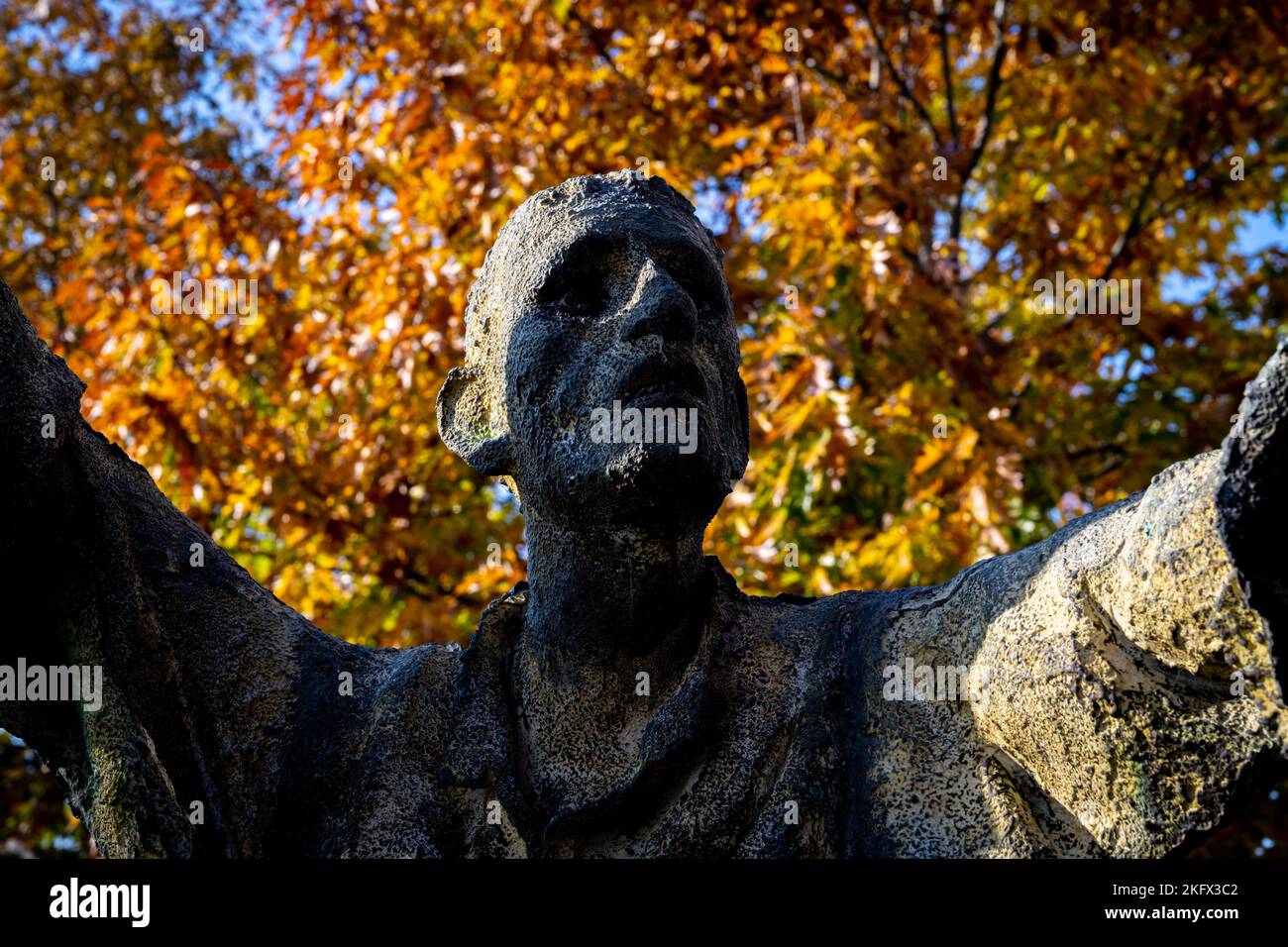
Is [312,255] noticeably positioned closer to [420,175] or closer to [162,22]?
[420,175]

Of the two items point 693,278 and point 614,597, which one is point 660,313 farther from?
point 614,597

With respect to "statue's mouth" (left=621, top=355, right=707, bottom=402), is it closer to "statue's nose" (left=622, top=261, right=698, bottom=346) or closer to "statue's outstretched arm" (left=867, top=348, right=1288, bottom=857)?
"statue's nose" (left=622, top=261, right=698, bottom=346)

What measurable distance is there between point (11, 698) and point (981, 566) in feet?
6.37

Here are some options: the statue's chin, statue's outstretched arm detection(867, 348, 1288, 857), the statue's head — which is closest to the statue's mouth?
the statue's head

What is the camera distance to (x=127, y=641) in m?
3.06

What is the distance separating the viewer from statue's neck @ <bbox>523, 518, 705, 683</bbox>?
3.08m

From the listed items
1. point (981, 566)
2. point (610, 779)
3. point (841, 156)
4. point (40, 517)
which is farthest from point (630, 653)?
point (841, 156)

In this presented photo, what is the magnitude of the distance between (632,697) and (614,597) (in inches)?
8.4

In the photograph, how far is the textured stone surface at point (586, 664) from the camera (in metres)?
2.72

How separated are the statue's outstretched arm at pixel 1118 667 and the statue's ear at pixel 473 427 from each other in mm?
902

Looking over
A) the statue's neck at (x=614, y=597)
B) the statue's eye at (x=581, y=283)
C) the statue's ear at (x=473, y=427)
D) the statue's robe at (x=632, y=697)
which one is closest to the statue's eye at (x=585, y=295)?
the statue's eye at (x=581, y=283)

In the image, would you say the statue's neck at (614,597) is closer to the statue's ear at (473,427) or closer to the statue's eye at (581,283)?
the statue's ear at (473,427)

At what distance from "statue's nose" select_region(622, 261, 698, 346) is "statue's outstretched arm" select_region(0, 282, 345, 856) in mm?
992

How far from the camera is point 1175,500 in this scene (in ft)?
7.68
